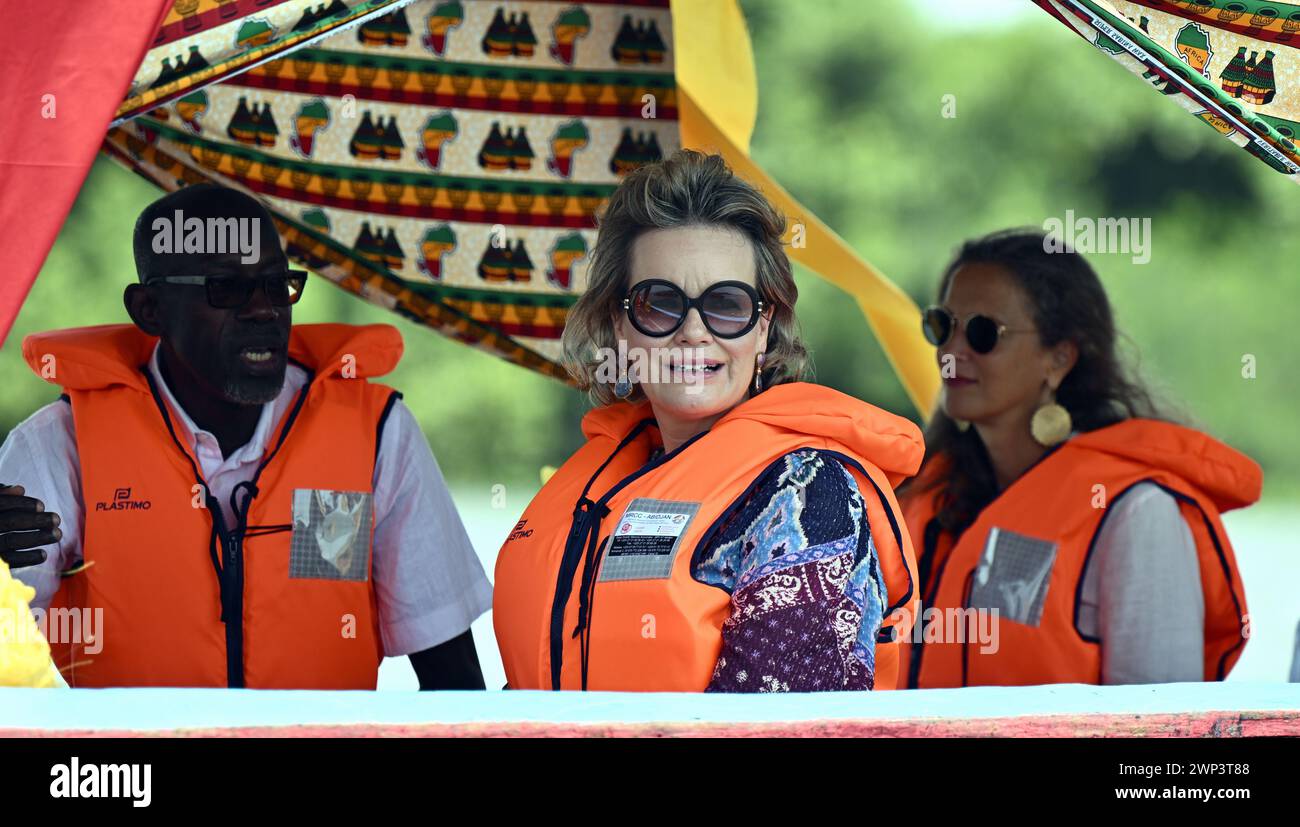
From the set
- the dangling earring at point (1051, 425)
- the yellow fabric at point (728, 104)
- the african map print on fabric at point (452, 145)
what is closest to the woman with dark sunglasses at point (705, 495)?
the yellow fabric at point (728, 104)

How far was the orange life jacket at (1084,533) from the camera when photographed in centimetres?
318

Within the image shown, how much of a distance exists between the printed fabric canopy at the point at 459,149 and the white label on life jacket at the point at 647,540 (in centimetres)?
168

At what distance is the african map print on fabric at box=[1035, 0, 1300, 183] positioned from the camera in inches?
90.5

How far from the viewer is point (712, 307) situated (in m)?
2.26

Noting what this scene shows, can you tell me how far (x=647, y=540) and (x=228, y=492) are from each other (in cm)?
114

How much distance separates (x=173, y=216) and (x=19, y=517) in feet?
2.96

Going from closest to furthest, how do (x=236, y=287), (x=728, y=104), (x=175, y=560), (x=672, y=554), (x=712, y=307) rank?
(x=672, y=554), (x=712, y=307), (x=175, y=560), (x=236, y=287), (x=728, y=104)

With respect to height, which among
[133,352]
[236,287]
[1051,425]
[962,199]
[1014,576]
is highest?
[962,199]

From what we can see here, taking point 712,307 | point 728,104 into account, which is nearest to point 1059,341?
point 728,104

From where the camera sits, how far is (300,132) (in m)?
4.07

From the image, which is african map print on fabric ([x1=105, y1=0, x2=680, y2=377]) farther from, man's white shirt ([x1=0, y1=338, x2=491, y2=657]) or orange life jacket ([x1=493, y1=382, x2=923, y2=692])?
orange life jacket ([x1=493, y1=382, x2=923, y2=692])

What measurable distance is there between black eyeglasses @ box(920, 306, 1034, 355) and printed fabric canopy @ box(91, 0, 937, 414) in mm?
148

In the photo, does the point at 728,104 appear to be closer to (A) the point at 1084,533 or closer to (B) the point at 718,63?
(B) the point at 718,63

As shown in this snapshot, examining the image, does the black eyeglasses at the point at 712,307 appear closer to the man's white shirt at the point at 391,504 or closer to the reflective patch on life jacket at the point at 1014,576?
the man's white shirt at the point at 391,504
